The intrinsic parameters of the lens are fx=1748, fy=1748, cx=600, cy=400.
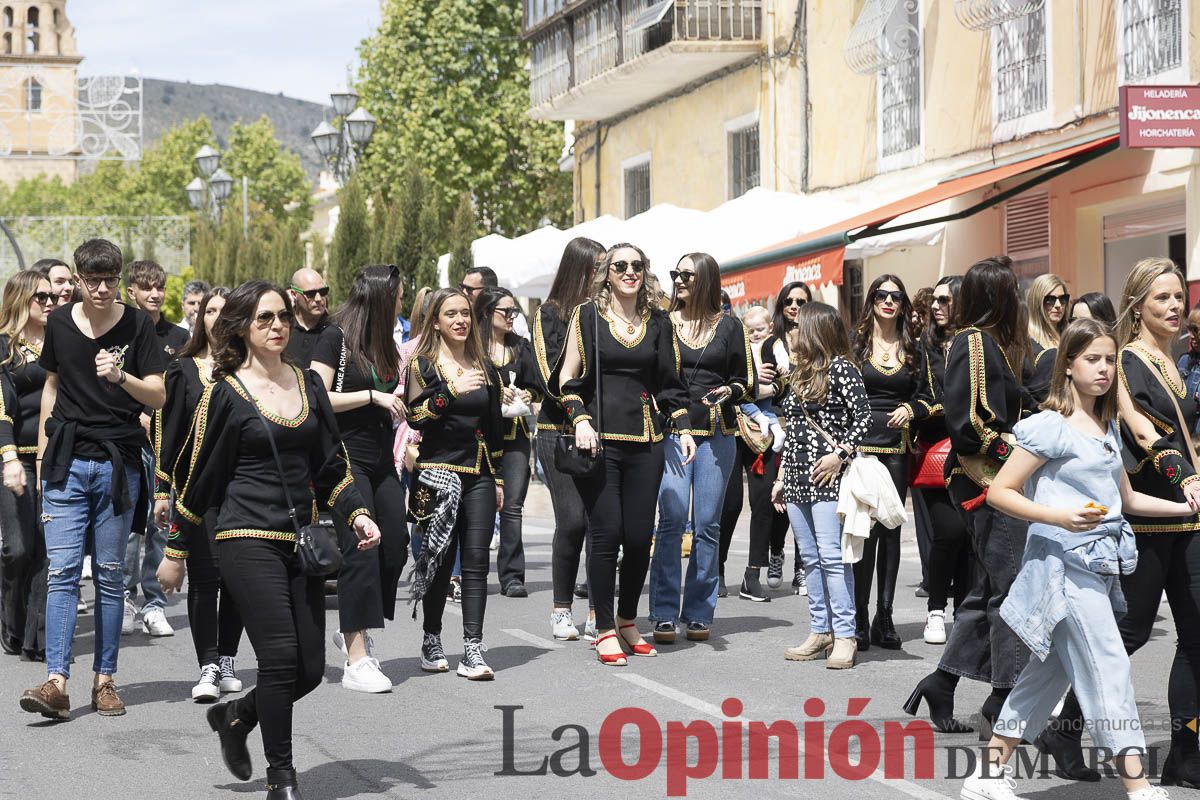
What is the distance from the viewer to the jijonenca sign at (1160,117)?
1220 cm

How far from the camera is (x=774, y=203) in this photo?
19.4 meters

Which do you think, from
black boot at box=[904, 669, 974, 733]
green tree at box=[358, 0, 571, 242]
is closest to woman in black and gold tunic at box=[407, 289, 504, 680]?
black boot at box=[904, 669, 974, 733]

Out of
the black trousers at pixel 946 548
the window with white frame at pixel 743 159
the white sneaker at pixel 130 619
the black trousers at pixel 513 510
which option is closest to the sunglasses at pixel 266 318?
the black trousers at pixel 946 548

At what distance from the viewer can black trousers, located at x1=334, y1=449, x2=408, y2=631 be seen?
8.12 meters

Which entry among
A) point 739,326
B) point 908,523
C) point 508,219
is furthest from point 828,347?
point 508,219

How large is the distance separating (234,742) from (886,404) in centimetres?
446

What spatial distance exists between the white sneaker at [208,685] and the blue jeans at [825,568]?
2931 millimetres

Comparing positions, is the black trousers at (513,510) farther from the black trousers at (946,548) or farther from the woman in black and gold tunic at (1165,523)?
the woman in black and gold tunic at (1165,523)

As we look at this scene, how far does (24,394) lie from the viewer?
9.05 meters

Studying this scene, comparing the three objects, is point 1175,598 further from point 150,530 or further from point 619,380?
point 150,530

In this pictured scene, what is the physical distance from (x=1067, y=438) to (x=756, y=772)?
1728 millimetres

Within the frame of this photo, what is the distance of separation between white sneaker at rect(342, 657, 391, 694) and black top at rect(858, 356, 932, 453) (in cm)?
288

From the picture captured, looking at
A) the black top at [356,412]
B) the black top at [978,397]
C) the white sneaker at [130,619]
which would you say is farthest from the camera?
the white sneaker at [130,619]

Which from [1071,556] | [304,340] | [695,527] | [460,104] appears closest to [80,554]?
[304,340]
